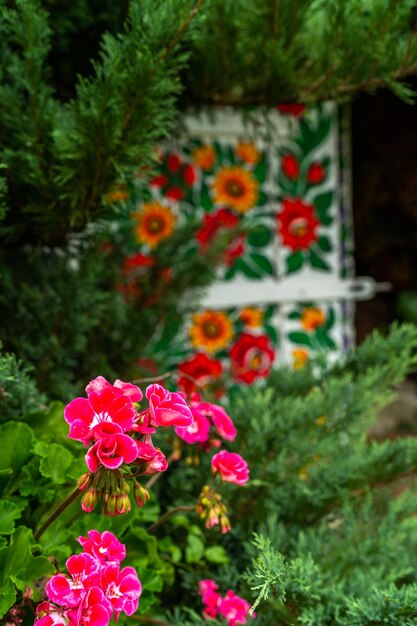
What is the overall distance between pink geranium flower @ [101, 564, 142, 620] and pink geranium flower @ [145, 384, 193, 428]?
5.4 inches

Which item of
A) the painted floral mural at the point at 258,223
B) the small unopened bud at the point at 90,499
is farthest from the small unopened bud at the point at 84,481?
the painted floral mural at the point at 258,223

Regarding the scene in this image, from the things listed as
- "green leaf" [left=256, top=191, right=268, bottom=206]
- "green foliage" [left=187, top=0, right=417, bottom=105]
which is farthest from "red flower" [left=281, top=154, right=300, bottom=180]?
"green foliage" [left=187, top=0, right=417, bottom=105]

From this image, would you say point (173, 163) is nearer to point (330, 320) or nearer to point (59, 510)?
point (330, 320)

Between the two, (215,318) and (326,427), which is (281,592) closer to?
(326,427)

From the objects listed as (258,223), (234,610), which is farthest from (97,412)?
(258,223)

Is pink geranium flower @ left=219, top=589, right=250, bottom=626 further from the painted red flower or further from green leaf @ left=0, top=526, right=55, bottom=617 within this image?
the painted red flower

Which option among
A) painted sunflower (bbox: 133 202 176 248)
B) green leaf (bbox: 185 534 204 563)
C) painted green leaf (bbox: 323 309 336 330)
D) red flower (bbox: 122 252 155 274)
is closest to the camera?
green leaf (bbox: 185 534 204 563)

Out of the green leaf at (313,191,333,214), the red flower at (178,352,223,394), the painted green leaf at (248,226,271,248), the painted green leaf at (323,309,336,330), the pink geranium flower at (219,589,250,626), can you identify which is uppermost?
the pink geranium flower at (219,589,250,626)

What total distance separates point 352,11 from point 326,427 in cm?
63

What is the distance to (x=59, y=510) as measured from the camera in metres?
0.72

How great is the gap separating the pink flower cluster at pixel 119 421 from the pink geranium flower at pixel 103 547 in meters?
0.08

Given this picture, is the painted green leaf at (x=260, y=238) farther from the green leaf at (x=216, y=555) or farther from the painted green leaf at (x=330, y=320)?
the green leaf at (x=216, y=555)

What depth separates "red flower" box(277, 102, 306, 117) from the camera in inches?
52.6

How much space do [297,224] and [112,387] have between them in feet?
5.50
